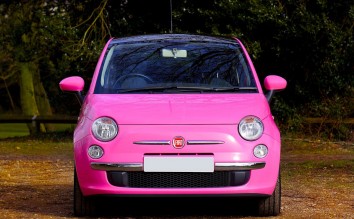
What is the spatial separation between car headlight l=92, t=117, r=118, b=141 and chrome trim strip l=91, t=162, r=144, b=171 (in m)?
0.21

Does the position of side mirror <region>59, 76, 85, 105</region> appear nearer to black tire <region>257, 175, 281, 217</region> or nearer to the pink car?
the pink car

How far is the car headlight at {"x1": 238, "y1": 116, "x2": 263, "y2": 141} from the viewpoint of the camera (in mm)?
7285

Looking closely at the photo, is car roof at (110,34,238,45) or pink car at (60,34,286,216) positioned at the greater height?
car roof at (110,34,238,45)

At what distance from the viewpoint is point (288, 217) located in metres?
7.60

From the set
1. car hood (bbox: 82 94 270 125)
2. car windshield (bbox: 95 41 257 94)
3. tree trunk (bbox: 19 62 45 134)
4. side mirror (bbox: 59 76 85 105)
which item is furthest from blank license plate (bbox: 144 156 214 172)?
tree trunk (bbox: 19 62 45 134)

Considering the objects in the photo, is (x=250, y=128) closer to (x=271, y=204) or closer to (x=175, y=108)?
(x=175, y=108)

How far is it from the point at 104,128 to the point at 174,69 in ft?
4.16

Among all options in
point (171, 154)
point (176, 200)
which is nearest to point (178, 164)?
point (171, 154)

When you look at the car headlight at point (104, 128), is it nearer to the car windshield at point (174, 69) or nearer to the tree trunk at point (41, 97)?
the car windshield at point (174, 69)

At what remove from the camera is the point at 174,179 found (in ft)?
23.7

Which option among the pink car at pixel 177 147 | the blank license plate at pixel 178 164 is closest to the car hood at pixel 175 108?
the pink car at pixel 177 147

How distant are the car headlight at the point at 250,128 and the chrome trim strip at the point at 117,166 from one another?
2.80 ft

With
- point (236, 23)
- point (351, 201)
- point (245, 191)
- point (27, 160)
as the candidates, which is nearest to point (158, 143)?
point (245, 191)

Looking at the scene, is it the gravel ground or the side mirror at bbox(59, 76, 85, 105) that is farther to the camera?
the side mirror at bbox(59, 76, 85, 105)
